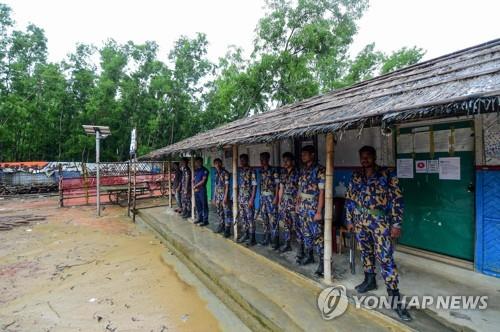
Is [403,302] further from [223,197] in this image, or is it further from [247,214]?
[223,197]

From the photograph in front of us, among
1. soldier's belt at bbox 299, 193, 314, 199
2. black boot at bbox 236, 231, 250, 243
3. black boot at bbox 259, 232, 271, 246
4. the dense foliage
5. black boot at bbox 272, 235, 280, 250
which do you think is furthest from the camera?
the dense foliage

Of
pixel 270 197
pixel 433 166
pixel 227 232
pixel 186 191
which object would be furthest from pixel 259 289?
pixel 186 191

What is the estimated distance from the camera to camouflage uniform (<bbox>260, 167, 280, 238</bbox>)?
482 cm

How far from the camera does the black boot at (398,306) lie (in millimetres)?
2678

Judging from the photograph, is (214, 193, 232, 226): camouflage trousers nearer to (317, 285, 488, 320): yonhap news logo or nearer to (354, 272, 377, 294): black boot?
(317, 285, 488, 320): yonhap news logo

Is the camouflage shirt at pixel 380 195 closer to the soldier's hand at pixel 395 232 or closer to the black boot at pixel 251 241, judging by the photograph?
the soldier's hand at pixel 395 232

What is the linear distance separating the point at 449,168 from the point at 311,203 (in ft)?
6.44

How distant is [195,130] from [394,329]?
26.2 metres

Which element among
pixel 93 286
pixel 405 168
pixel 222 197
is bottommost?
pixel 93 286

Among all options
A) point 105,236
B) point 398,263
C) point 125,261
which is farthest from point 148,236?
point 398,263

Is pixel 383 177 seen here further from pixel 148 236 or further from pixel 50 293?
pixel 148 236

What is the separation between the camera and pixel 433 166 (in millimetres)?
3945

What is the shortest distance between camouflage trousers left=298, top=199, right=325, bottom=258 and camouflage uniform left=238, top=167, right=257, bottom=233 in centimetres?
144

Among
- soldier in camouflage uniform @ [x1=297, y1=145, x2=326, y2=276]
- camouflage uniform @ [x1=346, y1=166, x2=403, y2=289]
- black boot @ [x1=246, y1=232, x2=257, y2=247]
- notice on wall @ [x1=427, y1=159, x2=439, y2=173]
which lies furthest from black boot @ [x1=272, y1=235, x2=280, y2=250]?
notice on wall @ [x1=427, y1=159, x2=439, y2=173]
